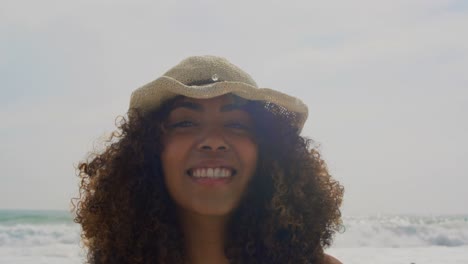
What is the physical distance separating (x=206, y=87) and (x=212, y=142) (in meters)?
0.20

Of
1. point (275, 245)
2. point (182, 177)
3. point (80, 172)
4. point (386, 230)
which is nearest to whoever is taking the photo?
point (182, 177)

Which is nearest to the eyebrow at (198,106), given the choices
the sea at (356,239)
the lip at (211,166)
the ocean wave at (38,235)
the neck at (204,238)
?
the lip at (211,166)

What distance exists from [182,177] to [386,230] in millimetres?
19169

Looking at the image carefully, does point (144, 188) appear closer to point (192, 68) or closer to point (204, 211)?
point (204, 211)

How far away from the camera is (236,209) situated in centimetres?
266

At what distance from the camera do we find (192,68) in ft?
8.28

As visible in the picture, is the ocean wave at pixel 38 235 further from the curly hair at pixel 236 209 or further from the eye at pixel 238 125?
the eye at pixel 238 125

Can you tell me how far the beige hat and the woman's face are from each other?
0.08 metres

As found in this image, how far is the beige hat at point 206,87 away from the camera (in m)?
2.36

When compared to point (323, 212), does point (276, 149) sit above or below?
above

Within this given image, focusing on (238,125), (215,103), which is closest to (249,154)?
(238,125)

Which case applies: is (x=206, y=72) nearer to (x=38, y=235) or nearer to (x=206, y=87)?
(x=206, y=87)

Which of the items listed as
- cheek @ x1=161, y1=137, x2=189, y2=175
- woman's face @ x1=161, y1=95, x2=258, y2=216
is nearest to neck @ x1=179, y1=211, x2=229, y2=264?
woman's face @ x1=161, y1=95, x2=258, y2=216

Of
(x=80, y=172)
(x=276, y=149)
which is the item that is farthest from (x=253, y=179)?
(x=80, y=172)
